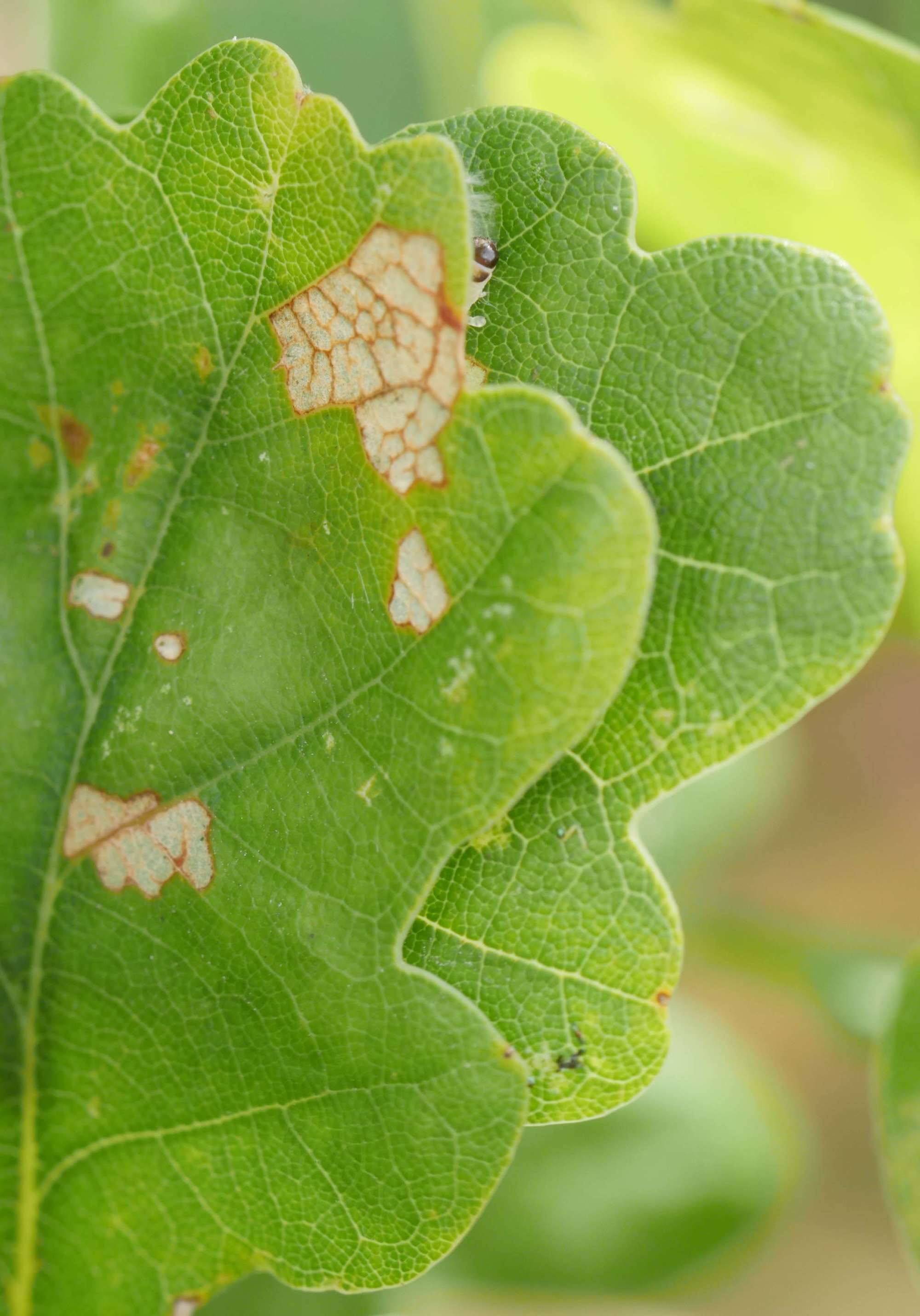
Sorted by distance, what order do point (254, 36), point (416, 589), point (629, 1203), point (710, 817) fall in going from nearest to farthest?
point (416, 589) < point (254, 36) < point (629, 1203) < point (710, 817)

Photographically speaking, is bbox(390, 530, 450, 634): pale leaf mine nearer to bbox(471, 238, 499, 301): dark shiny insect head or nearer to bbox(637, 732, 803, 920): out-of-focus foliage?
bbox(471, 238, 499, 301): dark shiny insect head

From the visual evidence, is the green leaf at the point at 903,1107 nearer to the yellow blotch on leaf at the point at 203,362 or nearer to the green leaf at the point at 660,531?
the green leaf at the point at 660,531

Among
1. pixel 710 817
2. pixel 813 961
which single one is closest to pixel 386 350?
pixel 813 961

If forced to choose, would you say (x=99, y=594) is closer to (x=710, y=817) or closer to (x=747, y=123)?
(x=747, y=123)

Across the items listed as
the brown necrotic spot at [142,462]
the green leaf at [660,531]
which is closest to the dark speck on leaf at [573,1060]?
the green leaf at [660,531]

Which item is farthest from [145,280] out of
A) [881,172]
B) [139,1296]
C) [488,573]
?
[881,172]

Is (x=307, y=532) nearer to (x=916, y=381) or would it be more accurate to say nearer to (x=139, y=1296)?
(x=139, y=1296)
